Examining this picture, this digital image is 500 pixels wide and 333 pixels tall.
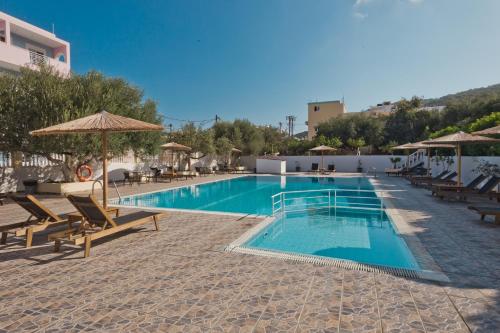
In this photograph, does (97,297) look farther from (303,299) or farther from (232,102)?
(232,102)

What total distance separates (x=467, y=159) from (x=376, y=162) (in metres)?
15.2

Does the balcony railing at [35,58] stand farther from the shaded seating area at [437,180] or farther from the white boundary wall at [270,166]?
the shaded seating area at [437,180]

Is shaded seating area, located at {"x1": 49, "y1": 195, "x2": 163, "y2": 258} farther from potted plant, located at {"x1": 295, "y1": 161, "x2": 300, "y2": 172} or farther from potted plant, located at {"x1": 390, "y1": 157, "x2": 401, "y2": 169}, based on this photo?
potted plant, located at {"x1": 295, "y1": 161, "x2": 300, "y2": 172}

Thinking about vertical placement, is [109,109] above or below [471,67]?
below

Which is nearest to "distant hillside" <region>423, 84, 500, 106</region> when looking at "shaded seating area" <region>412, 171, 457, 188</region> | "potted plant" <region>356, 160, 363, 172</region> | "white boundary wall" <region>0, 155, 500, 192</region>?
"white boundary wall" <region>0, 155, 500, 192</region>

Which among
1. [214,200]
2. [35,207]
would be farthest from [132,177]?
[35,207]

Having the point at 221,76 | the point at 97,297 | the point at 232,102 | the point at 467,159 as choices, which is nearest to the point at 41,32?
the point at 221,76

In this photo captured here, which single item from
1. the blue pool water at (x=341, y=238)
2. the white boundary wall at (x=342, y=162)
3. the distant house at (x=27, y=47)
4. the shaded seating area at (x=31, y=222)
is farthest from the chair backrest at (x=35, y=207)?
the white boundary wall at (x=342, y=162)

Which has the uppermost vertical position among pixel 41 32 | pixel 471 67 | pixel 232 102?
pixel 41 32

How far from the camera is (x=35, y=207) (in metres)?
5.79

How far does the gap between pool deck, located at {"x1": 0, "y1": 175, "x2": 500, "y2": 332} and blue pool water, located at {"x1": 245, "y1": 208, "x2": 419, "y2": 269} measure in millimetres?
770

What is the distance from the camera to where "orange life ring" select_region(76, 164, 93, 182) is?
14788mm

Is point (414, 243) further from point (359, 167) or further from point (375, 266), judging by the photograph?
point (359, 167)

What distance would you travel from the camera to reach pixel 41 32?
22.1 metres
